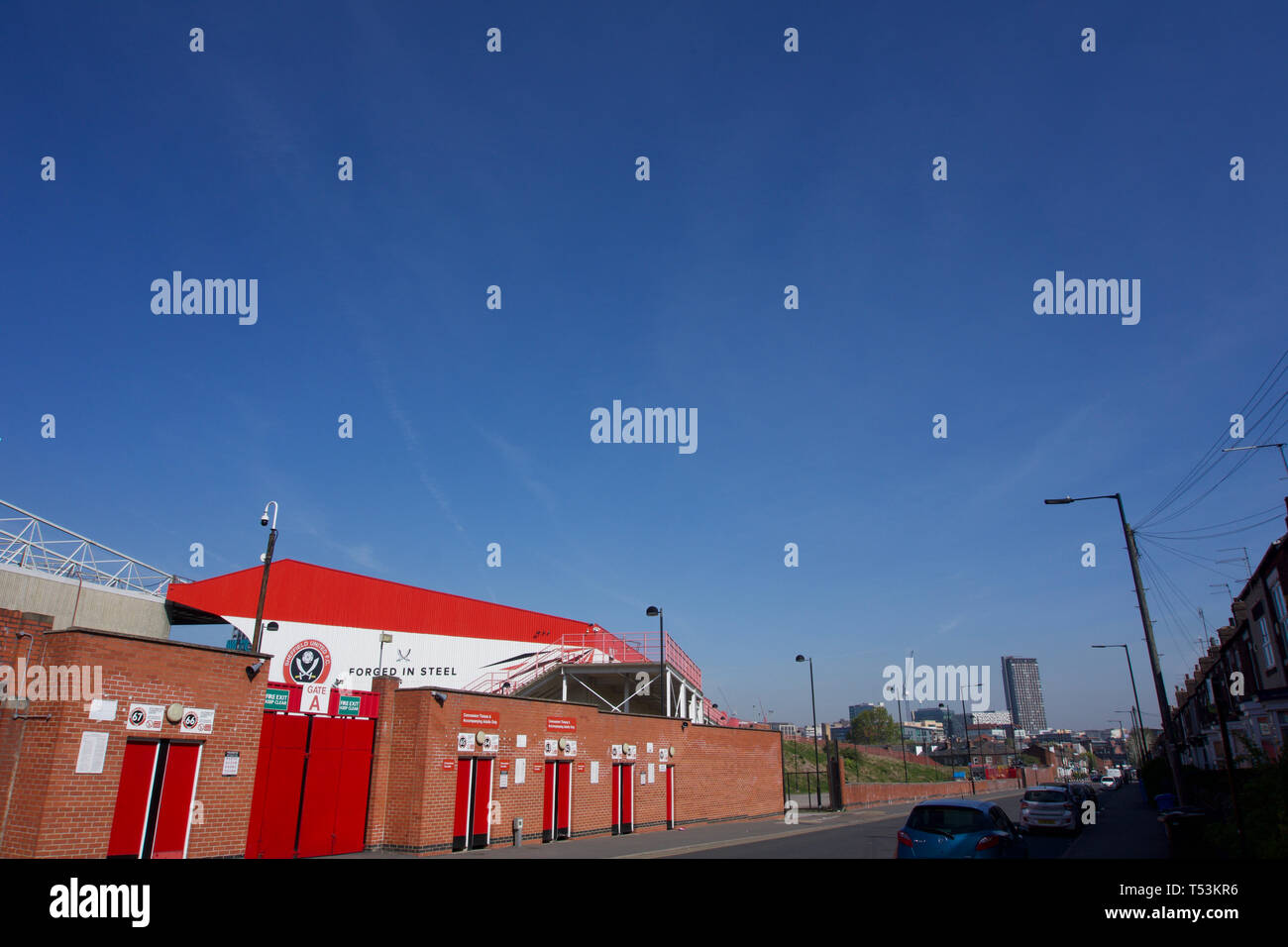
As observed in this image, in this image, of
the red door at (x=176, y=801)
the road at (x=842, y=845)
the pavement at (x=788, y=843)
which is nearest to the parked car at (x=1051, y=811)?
the road at (x=842, y=845)

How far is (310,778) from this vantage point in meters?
18.5

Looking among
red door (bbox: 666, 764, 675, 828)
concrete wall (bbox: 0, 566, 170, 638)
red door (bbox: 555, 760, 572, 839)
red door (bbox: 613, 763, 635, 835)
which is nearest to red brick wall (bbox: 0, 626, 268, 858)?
red door (bbox: 555, 760, 572, 839)

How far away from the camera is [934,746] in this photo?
149m

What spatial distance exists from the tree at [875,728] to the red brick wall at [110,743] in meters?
145

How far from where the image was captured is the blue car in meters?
12.3

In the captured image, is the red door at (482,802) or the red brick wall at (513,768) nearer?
the red brick wall at (513,768)

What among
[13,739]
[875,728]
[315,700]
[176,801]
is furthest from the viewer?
[875,728]

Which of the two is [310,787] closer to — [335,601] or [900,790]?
[335,601]

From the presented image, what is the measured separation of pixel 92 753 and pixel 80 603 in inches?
861

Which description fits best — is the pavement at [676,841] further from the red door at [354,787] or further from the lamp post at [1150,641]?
the lamp post at [1150,641]

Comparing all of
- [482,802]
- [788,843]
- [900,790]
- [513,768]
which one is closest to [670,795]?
[788,843]

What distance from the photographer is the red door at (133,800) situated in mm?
14469

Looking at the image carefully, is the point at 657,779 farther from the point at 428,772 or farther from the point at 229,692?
the point at 229,692
